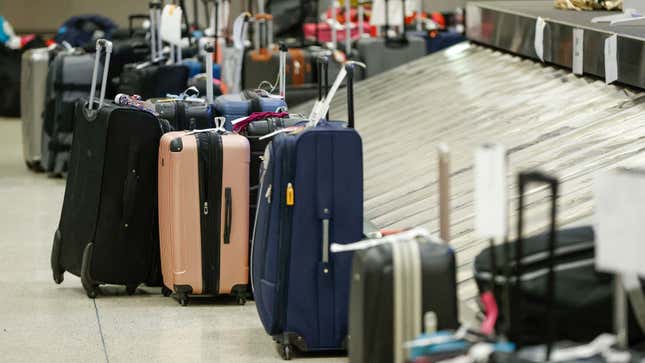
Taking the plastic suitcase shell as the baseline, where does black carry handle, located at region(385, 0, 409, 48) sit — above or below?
below

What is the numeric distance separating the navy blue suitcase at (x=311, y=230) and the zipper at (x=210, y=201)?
27.6 inches

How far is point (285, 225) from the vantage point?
441 cm

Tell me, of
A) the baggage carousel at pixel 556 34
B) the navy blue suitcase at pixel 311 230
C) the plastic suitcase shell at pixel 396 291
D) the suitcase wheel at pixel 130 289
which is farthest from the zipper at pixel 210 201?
the baggage carousel at pixel 556 34

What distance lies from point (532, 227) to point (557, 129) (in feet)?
5.01

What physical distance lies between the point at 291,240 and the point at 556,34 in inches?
126

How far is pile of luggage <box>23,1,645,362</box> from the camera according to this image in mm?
3281

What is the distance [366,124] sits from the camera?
7.98 meters

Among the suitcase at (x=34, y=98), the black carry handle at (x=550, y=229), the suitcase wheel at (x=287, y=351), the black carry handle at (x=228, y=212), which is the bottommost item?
the suitcase at (x=34, y=98)

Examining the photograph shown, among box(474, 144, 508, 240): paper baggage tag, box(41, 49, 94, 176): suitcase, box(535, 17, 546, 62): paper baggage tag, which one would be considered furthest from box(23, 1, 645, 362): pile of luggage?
box(41, 49, 94, 176): suitcase

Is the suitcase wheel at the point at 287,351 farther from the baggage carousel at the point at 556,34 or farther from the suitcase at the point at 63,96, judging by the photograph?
the suitcase at the point at 63,96

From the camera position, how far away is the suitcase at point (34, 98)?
9.80 metres

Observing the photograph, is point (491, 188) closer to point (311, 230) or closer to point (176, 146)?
point (311, 230)

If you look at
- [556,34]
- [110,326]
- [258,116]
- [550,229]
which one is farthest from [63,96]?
[550,229]

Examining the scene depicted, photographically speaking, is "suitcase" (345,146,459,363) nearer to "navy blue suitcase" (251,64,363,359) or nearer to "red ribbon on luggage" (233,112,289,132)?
"navy blue suitcase" (251,64,363,359)
